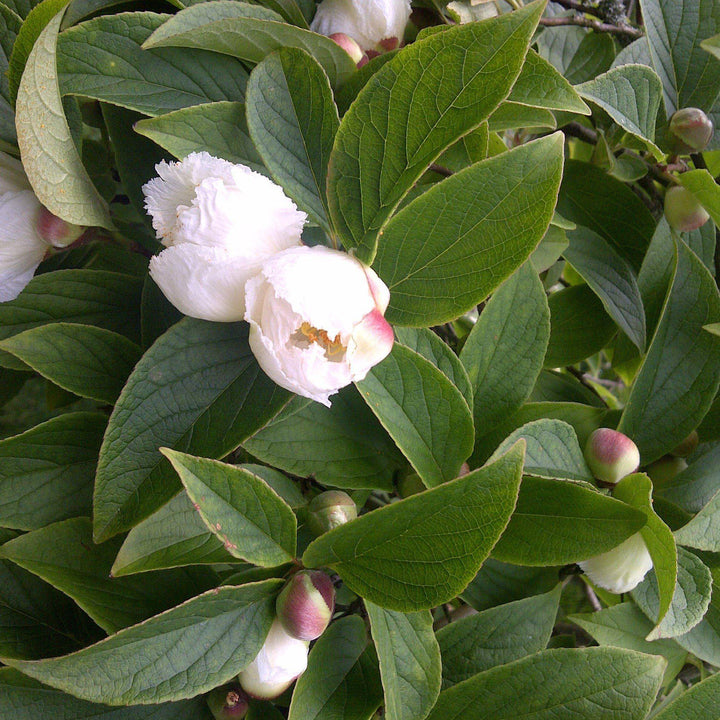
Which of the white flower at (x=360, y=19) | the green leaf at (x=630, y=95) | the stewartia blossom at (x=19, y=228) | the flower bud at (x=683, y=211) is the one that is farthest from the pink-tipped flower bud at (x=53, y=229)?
the flower bud at (x=683, y=211)

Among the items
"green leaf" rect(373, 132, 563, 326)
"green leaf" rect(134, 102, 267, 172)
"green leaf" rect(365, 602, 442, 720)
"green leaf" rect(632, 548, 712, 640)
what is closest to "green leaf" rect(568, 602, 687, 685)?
"green leaf" rect(632, 548, 712, 640)

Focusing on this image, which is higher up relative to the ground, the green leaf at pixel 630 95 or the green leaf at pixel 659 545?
the green leaf at pixel 630 95

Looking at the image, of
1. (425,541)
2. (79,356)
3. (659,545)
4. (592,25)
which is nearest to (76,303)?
(79,356)

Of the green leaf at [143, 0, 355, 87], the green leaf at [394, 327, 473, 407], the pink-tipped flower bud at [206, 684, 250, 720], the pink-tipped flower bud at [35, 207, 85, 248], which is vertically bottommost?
the pink-tipped flower bud at [206, 684, 250, 720]

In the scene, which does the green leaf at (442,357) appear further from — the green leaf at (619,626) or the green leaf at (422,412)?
the green leaf at (619,626)

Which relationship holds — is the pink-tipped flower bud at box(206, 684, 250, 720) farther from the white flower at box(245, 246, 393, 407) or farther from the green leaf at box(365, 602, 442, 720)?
Result: the white flower at box(245, 246, 393, 407)

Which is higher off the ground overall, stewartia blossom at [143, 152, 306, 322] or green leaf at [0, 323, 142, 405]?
stewartia blossom at [143, 152, 306, 322]
